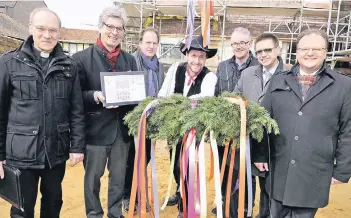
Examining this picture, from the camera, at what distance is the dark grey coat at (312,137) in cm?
219

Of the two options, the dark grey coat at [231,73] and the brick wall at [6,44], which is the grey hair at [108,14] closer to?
the dark grey coat at [231,73]

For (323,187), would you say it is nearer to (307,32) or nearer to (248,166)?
(248,166)

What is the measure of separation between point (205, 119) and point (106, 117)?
116 centimetres

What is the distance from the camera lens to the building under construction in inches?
496

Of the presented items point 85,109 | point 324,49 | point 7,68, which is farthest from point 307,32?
point 7,68

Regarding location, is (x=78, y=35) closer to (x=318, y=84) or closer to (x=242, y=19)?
(x=242, y=19)

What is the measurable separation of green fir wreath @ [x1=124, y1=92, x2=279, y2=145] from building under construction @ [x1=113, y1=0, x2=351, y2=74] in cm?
992

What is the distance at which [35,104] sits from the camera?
7.66 feet

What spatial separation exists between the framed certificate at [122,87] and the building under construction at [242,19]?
9362mm

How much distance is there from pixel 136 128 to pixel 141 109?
17 centimetres

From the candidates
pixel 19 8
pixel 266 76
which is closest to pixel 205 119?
pixel 266 76

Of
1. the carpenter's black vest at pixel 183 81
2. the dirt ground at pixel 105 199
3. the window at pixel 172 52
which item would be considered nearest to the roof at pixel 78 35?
the window at pixel 172 52

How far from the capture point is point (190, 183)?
90.7 inches

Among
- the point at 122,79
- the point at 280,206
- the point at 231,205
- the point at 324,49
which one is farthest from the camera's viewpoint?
the point at 231,205
